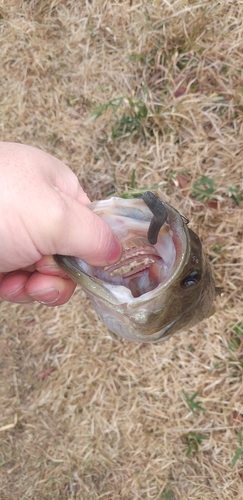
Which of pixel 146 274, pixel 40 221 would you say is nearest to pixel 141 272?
pixel 146 274

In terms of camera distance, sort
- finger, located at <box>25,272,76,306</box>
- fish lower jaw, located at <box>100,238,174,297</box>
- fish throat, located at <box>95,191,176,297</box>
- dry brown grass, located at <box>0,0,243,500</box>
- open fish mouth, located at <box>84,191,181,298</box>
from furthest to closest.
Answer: dry brown grass, located at <box>0,0,243,500</box>
finger, located at <box>25,272,76,306</box>
fish lower jaw, located at <box>100,238,174,297</box>
fish throat, located at <box>95,191,176,297</box>
open fish mouth, located at <box>84,191,181,298</box>

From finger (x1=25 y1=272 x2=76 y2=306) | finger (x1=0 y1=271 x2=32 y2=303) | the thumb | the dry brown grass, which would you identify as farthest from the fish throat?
the dry brown grass

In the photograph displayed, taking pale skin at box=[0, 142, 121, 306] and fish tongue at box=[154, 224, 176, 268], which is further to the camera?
fish tongue at box=[154, 224, 176, 268]

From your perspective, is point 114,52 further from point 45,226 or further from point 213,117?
point 45,226

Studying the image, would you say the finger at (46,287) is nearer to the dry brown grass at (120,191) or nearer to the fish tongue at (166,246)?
the fish tongue at (166,246)

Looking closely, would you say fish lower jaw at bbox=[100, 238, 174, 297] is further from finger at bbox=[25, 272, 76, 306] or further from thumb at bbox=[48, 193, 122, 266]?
finger at bbox=[25, 272, 76, 306]

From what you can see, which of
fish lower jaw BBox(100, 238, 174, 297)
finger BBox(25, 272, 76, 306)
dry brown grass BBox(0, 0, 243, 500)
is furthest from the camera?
dry brown grass BBox(0, 0, 243, 500)

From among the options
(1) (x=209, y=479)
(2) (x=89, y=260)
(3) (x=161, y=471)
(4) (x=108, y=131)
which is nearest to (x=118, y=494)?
(3) (x=161, y=471)

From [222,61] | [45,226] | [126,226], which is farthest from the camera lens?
[222,61]
